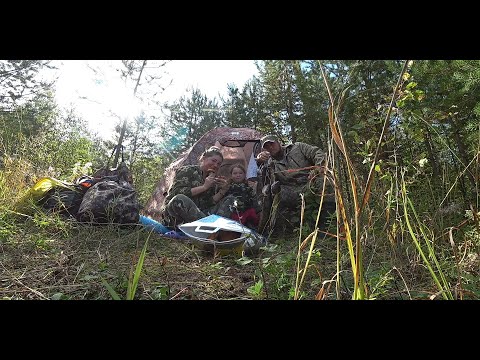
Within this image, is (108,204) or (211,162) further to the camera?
(211,162)

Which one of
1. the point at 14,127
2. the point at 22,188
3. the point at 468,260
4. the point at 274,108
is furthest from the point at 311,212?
the point at 14,127

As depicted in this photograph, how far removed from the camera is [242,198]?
380 centimetres

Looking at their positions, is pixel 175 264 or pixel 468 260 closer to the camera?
pixel 468 260

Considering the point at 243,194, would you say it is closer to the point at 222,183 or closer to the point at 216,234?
the point at 222,183

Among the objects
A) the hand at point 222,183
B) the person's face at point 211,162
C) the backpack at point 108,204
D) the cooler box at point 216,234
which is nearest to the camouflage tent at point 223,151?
the person's face at point 211,162

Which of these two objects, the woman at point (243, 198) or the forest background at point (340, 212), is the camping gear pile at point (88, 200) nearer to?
the forest background at point (340, 212)

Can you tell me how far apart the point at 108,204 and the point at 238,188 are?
129 cm

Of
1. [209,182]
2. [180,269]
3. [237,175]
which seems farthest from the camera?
[237,175]

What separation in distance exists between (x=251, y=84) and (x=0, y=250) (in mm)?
5365

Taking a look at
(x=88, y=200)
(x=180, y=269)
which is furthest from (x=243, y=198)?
(x=180, y=269)

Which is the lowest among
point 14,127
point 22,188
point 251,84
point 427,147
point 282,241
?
point 282,241
